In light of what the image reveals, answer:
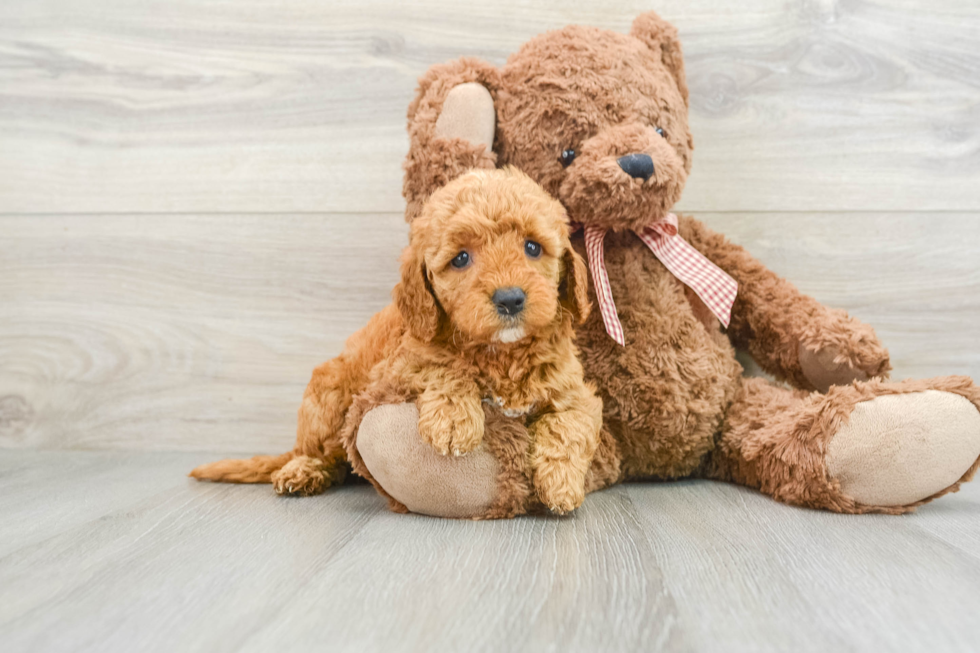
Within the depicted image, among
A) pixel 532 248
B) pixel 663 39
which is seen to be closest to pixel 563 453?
pixel 532 248

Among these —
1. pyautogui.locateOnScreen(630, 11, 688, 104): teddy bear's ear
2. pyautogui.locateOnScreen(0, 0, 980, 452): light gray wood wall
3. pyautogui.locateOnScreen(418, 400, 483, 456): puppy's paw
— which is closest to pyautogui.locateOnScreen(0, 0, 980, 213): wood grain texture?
pyautogui.locateOnScreen(0, 0, 980, 452): light gray wood wall

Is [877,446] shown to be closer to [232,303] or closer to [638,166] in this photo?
[638,166]

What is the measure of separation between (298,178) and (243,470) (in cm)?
54

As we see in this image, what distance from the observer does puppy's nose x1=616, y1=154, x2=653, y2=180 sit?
0.87 metres

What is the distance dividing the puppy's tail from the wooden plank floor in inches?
3.8

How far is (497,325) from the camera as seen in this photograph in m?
0.74

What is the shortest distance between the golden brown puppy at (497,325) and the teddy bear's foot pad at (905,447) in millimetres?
308

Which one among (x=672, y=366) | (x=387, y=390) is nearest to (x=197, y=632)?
(x=387, y=390)

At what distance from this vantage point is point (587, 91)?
36.6 inches

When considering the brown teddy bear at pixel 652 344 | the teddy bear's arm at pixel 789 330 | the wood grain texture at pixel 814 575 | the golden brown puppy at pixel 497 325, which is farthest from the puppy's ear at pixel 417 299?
the teddy bear's arm at pixel 789 330

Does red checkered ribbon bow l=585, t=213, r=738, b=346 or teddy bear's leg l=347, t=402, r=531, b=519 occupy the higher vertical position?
red checkered ribbon bow l=585, t=213, r=738, b=346

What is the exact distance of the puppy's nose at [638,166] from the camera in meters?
0.87

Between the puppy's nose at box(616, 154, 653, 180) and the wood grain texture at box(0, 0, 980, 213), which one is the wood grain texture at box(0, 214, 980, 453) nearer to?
the wood grain texture at box(0, 0, 980, 213)

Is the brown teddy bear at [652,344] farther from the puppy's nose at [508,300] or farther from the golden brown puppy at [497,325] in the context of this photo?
the puppy's nose at [508,300]
